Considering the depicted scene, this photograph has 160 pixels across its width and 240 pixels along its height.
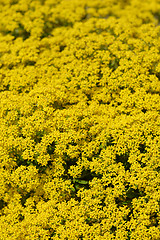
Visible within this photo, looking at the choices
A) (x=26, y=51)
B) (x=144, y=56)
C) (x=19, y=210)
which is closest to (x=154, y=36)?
(x=144, y=56)

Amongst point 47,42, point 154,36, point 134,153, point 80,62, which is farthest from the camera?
point 47,42

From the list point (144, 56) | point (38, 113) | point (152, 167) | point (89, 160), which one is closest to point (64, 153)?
point (89, 160)

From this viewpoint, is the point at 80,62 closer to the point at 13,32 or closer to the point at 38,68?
the point at 38,68

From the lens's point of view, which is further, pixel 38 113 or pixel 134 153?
pixel 38 113

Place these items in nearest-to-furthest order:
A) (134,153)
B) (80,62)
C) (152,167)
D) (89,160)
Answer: (152,167) < (134,153) < (89,160) < (80,62)

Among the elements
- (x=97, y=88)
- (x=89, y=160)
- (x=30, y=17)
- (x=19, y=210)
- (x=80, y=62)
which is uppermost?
(x=30, y=17)

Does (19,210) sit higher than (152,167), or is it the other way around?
(152,167)
